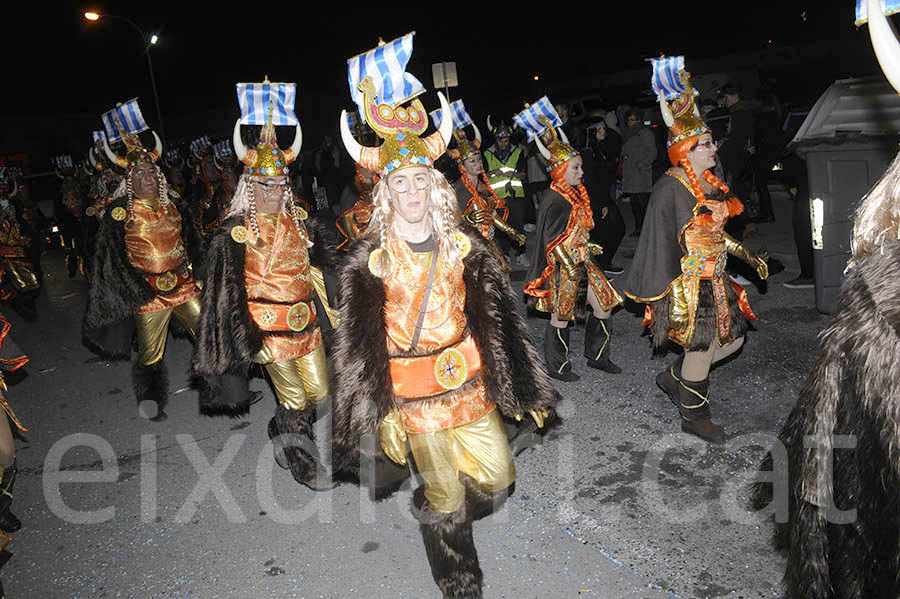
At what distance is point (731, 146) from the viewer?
32.4 ft

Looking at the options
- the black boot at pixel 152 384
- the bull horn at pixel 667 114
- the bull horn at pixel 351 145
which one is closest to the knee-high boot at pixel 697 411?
the bull horn at pixel 667 114

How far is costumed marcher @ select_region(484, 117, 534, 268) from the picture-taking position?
12.1 metres

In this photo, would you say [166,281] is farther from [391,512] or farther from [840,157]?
[840,157]

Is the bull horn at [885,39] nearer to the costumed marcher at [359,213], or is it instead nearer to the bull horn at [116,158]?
the bull horn at [116,158]

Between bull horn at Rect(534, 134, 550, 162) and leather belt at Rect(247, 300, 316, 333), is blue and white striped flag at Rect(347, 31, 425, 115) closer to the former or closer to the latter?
leather belt at Rect(247, 300, 316, 333)

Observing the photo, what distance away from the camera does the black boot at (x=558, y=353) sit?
6133 mm

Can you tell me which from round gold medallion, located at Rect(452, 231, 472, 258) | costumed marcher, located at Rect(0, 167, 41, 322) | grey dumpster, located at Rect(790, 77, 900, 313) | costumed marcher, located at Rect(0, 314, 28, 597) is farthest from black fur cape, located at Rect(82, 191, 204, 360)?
grey dumpster, located at Rect(790, 77, 900, 313)

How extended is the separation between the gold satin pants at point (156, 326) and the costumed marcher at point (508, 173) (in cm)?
678

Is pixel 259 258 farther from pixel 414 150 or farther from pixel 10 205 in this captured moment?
pixel 10 205

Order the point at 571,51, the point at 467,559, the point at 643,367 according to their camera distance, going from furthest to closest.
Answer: the point at 571,51 → the point at 643,367 → the point at 467,559

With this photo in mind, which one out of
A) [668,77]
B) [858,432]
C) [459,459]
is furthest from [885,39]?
[668,77]

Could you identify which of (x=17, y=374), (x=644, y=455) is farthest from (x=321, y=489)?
(x=17, y=374)

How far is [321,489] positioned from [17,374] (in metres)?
5.65

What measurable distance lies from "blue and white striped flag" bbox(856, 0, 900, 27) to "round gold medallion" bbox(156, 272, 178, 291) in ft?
18.0
